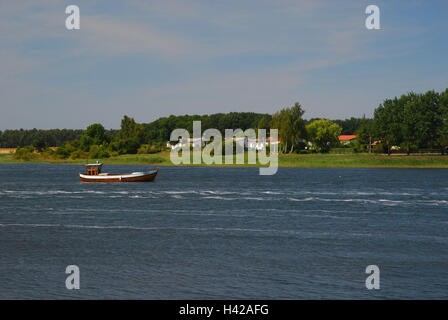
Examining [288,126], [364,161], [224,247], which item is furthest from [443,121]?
[224,247]

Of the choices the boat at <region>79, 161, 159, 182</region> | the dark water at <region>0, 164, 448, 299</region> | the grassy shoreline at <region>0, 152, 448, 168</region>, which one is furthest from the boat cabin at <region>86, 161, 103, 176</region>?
the grassy shoreline at <region>0, 152, 448, 168</region>

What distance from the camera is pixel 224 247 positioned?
41.0 meters

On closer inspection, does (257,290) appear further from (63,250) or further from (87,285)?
(63,250)

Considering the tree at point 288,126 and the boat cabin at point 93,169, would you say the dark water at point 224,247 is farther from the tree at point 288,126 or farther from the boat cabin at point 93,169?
the tree at point 288,126

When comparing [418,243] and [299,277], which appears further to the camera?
[418,243]

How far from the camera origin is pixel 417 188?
96.6 m

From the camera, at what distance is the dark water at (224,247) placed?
2947cm

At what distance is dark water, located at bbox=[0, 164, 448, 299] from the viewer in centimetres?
2947

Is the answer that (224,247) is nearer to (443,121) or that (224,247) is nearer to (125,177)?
(125,177)

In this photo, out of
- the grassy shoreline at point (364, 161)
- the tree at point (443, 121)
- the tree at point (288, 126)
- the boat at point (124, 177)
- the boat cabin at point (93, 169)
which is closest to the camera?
the boat at point (124, 177)

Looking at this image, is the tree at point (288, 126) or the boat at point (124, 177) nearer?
the boat at point (124, 177)

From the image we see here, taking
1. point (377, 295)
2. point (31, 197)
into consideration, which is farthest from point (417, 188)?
point (377, 295)

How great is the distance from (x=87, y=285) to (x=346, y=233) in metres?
25.8

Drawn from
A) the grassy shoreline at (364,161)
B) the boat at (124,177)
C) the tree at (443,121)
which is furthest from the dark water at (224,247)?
the tree at (443,121)
